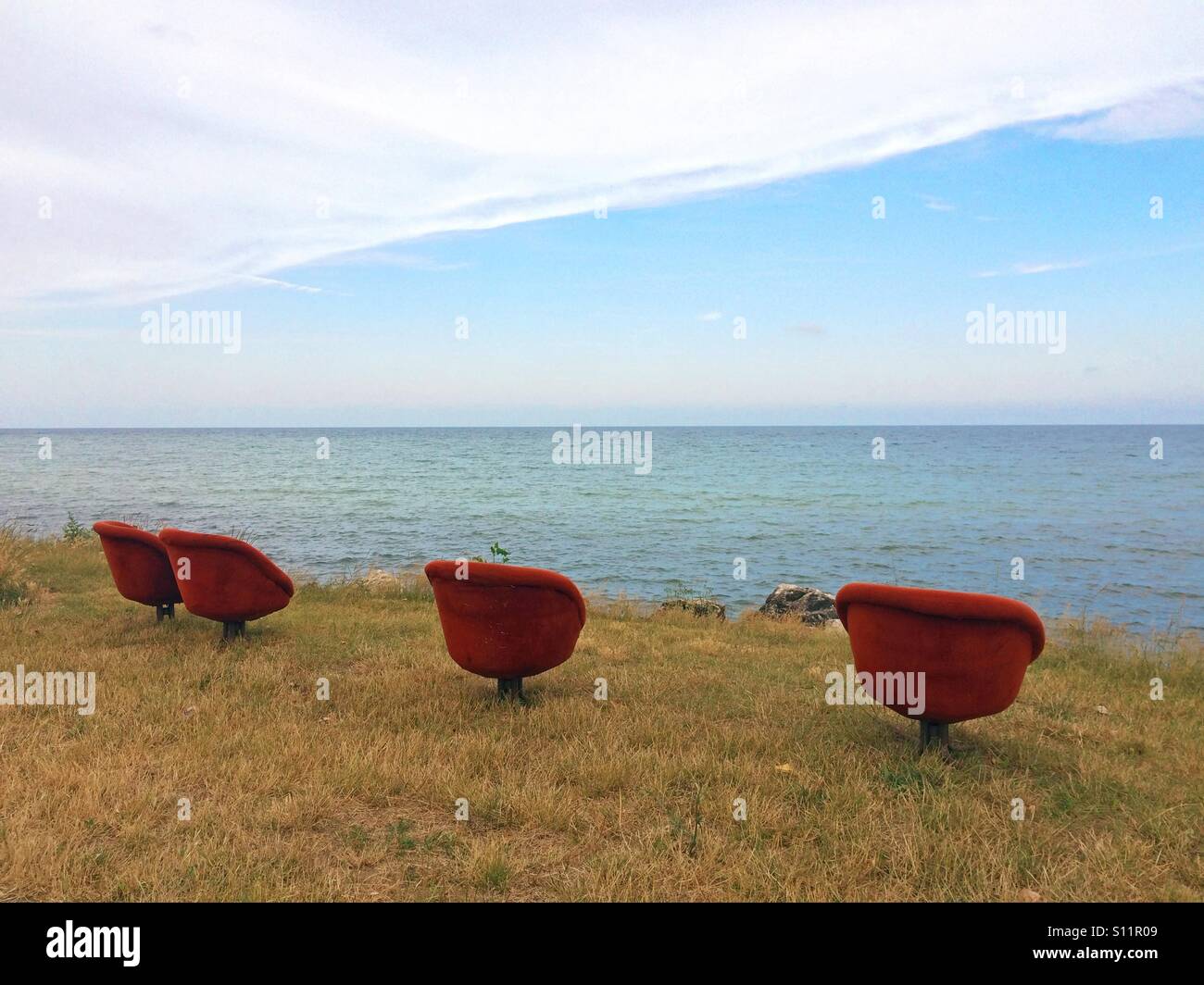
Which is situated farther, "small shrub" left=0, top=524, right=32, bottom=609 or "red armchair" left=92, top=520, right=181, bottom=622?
"small shrub" left=0, top=524, right=32, bottom=609

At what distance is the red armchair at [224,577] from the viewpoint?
299 inches

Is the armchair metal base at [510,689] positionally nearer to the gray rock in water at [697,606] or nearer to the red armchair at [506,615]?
the red armchair at [506,615]

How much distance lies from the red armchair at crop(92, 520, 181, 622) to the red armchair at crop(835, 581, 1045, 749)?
7.07 m

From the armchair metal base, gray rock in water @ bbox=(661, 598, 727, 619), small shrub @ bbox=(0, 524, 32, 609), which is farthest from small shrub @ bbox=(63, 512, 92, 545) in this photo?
the armchair metal base

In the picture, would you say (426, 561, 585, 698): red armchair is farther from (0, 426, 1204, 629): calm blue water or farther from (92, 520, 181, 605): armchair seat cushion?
(0, 426, 1204, 629): calm blue water

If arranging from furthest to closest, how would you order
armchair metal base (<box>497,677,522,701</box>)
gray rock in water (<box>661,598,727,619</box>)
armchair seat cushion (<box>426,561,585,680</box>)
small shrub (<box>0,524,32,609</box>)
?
gray rock in water (<box>661,598,727,619</box>) → small shrub (<box>0,524,32,609</box>) → armchair metal base (<box>497,677,522,701</box>) → armchair seat cushion (<box>426,561,585,680</box>)

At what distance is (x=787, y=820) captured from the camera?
4324 millimetres

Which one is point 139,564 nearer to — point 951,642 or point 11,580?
point 11,580

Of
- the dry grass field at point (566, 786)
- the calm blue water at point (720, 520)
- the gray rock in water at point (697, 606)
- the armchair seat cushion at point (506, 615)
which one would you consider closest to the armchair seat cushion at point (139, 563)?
the dry grass field at point (566, 786)

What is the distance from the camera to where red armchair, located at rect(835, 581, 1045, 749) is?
15.6ft

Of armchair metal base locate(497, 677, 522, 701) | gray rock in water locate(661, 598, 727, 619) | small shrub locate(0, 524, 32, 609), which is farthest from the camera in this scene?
gray rock in water locate(661, 598, 727, 619)

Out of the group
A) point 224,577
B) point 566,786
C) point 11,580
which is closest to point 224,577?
point 224,577

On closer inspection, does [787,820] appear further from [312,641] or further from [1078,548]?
[1078,548]

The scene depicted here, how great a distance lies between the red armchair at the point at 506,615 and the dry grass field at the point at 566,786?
459 mm
